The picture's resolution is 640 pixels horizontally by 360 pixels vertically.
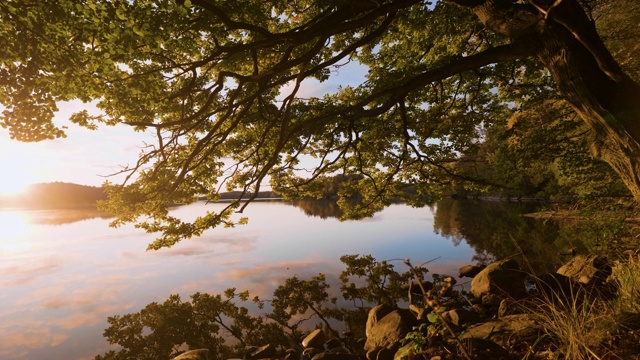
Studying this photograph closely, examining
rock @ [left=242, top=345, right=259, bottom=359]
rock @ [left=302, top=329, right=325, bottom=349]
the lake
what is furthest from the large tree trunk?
the lake

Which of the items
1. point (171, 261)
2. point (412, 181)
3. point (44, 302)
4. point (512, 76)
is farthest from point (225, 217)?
point (171, 261)

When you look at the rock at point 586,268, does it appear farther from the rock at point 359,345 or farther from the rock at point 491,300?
the rock at point 359,345

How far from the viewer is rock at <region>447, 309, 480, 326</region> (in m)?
6.83

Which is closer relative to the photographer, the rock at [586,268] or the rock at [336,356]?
the rock at [336,356]

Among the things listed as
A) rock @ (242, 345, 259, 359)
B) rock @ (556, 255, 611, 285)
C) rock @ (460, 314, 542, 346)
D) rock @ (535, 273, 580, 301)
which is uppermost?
rock @ (460, 314, 542, 346)

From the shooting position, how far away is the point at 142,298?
15492 millimetres

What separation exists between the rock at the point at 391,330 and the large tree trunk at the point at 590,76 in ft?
17.0

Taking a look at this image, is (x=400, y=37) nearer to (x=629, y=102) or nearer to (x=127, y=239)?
(x=629, y=102)

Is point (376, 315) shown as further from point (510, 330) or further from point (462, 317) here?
point (510, 330)

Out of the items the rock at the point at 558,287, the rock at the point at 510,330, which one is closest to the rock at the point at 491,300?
the rock at the point at 558,287

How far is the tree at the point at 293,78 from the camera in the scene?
4.02 meters

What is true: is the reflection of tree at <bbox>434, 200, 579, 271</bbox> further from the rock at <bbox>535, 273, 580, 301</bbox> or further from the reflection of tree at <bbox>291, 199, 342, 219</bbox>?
the reflection of tree at <bbox>291, 199, 342, 219</bbox>

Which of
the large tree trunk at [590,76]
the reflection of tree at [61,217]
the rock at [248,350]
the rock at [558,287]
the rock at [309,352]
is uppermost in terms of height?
the large tree trunk at [590,76]

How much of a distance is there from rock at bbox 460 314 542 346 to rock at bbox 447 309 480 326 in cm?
202
